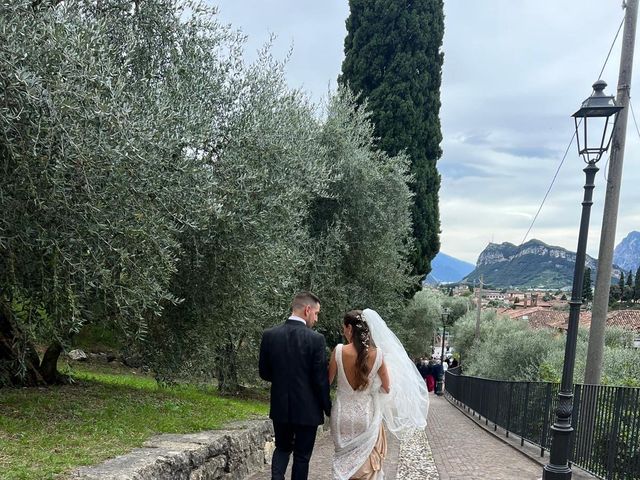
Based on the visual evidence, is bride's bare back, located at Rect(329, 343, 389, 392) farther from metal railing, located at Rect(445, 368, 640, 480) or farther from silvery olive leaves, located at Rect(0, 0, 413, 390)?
metal railing, located at Rect(445, 368, 640, 480)

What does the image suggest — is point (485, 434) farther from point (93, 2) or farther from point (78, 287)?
point (93, 2)

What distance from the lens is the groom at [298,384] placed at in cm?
469

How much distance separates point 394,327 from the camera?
15930mm

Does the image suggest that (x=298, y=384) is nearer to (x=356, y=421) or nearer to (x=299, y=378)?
(x=299, y=378)

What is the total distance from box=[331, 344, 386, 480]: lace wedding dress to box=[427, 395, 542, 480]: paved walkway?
131 inches

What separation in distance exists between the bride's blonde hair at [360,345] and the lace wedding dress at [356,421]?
59mm

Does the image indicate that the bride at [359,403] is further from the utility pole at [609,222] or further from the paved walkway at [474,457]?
the utility pole at [609,222]

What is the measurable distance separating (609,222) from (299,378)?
23.3 ft

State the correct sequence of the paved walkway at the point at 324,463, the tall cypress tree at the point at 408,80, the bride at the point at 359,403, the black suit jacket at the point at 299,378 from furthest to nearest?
→ the tall cypress tree at the point at 408,80 < the paved walkway at the point at 324,463 < the bride at the point at 359,403 < the black suit jacket at the point at 299,378

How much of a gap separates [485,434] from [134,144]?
35.5ft

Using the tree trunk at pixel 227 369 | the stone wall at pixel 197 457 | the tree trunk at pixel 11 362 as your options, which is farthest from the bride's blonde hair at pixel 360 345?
the tree trunk at pixel 227 369

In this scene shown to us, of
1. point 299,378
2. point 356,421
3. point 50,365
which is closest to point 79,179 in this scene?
point 299,378

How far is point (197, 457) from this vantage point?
526cm

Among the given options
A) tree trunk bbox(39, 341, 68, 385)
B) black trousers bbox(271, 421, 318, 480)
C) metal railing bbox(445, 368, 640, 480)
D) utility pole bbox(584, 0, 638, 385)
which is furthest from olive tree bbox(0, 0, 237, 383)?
utility pole bbox(584, 0, 638, 385)
